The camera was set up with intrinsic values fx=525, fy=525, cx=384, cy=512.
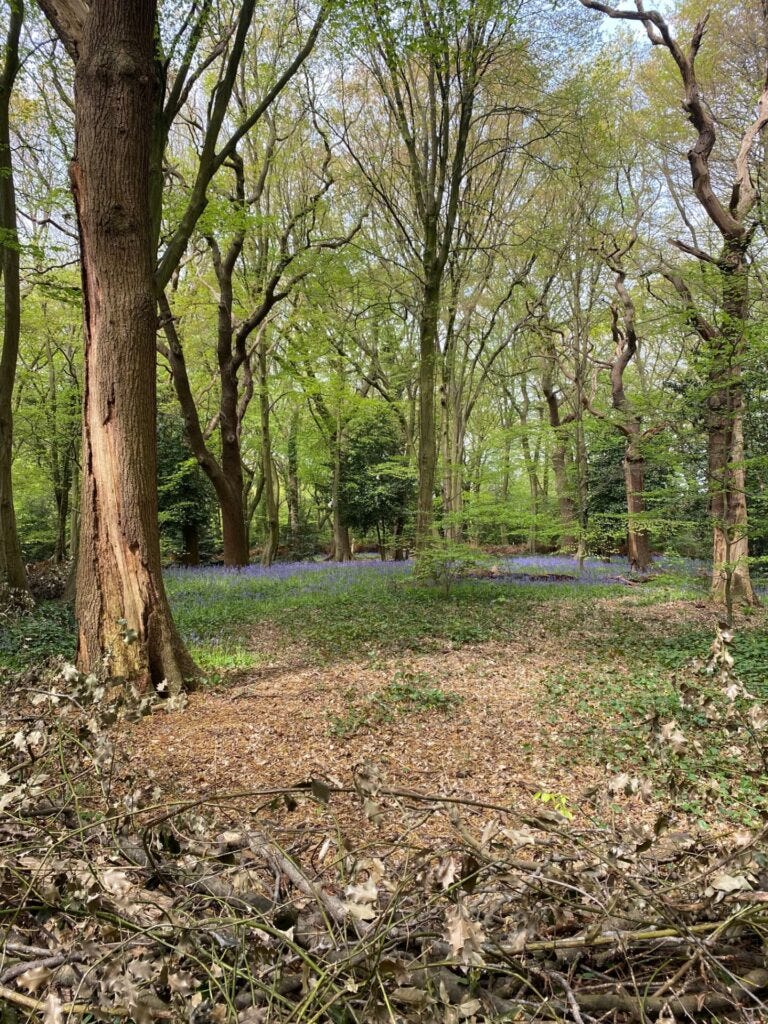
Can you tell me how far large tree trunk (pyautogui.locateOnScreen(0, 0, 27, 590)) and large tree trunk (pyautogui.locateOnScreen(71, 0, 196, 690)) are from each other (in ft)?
11.9

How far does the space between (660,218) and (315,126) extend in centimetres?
896

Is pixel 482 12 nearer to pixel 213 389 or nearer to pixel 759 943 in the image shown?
pixel 759 943

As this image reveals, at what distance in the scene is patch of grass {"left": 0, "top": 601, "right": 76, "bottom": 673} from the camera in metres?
5.09

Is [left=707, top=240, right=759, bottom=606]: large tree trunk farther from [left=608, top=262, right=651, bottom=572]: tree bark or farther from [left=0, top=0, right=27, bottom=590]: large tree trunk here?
[left=0, top=0, right=27, bottom=590]: large tree trunk

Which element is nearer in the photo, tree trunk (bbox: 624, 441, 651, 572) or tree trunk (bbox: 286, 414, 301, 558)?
tree trunk (bbox: 624, 441, 651, 572)

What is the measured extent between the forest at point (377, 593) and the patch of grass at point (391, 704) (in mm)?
33

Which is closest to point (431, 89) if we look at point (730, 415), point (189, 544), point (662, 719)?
point (730, 415)

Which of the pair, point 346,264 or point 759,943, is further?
point 346,264

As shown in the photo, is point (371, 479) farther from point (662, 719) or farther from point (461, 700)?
point (662, 719)

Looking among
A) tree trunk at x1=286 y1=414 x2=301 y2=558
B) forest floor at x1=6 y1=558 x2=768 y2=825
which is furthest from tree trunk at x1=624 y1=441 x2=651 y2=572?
tree trunk at x1=286 y1=414 x2=301 y2=558

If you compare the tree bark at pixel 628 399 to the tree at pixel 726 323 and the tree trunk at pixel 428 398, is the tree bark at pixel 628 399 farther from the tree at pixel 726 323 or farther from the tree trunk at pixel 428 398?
the tree trunk at pixel 428 398

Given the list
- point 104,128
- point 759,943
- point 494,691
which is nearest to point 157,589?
point 494,691

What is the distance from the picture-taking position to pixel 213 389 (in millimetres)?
19266

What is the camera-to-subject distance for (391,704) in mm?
4309
